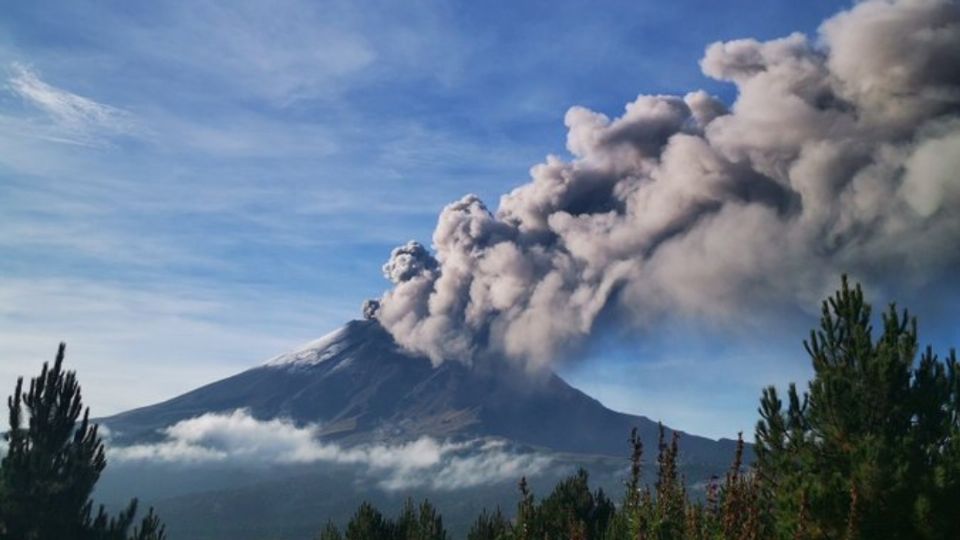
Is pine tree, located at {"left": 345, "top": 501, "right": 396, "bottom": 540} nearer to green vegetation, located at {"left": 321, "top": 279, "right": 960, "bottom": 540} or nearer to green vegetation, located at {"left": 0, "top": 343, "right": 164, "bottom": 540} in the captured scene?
green vegetation, located at {"left": 0, "top": 343, "right": 164, "bottom": 540}

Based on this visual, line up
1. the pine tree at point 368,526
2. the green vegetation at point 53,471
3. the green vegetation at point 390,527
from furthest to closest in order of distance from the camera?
the pine tree at point 368,526, the green vegetation at point 390,527, the green vegetation at point 53,471

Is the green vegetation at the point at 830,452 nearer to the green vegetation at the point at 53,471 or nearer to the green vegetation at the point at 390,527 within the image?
the green vegetation at the point at 53,471

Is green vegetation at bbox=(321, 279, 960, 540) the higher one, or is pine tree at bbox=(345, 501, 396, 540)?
green vegetation at bbox=(321, 279, 960, 540)

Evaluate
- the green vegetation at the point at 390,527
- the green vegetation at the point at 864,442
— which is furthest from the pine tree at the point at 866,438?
the green vegetation at the point at 390,527

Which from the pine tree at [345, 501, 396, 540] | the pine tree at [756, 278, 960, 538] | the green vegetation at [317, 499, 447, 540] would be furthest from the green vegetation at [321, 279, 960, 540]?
the pine tree at [345, 501, 396, 540]

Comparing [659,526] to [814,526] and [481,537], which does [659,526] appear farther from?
[481,537]

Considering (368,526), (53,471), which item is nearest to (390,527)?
(368,526)

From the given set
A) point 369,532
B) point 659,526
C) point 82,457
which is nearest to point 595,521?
point 369,532

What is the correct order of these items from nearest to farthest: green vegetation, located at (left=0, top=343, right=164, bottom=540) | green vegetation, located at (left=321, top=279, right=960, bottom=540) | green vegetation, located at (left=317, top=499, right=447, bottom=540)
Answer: green vegetation, located at (left=321, top=279, right=960, bottom=540), green vegetation, located at (left=0, top=343, right=164, bottom=540), green vegetation, located at (left=317, top=499, right=447, bottom=540)

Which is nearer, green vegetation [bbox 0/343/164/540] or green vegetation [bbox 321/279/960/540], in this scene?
green vegetation [bbox 321/279/960/540]
